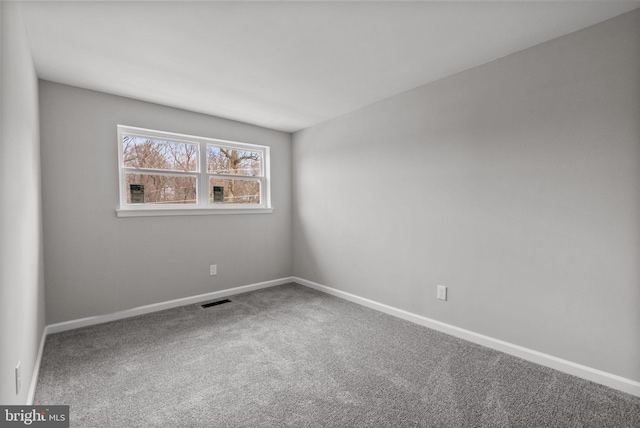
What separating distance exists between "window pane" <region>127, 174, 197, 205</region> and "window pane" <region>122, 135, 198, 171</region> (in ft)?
0.39

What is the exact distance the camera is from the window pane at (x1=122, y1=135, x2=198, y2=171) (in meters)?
3.17

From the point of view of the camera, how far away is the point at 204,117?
→ 3.60 meters

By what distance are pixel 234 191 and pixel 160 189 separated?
0.91 metres

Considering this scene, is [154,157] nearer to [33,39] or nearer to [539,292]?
[33,39]

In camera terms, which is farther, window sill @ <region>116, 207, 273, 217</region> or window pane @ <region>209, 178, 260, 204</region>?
window pane @ <region>209, 178, 260, 204</region>

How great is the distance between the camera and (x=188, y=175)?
3561 millimetres

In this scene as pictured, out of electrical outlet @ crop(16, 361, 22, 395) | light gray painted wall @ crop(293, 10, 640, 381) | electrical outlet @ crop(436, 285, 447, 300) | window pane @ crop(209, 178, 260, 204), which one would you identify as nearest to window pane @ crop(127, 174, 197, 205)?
window pane @ crop(209, 178, 260, 204)

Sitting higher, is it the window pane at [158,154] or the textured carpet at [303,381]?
the window pane at [158,154]

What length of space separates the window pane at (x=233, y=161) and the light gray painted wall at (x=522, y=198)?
1.57 metres

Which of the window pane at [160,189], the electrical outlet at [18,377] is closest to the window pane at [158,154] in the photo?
the window pane at [160,189]

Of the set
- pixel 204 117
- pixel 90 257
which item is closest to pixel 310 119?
pixel 204 117

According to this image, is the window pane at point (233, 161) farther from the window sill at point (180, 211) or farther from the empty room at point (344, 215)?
the window sill at point (180, 211)

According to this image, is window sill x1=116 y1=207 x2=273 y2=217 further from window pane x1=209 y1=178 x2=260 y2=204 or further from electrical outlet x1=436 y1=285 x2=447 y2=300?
electrical outlet x1=436 y1=285 x2=447 y2=300

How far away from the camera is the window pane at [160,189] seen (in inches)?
125
